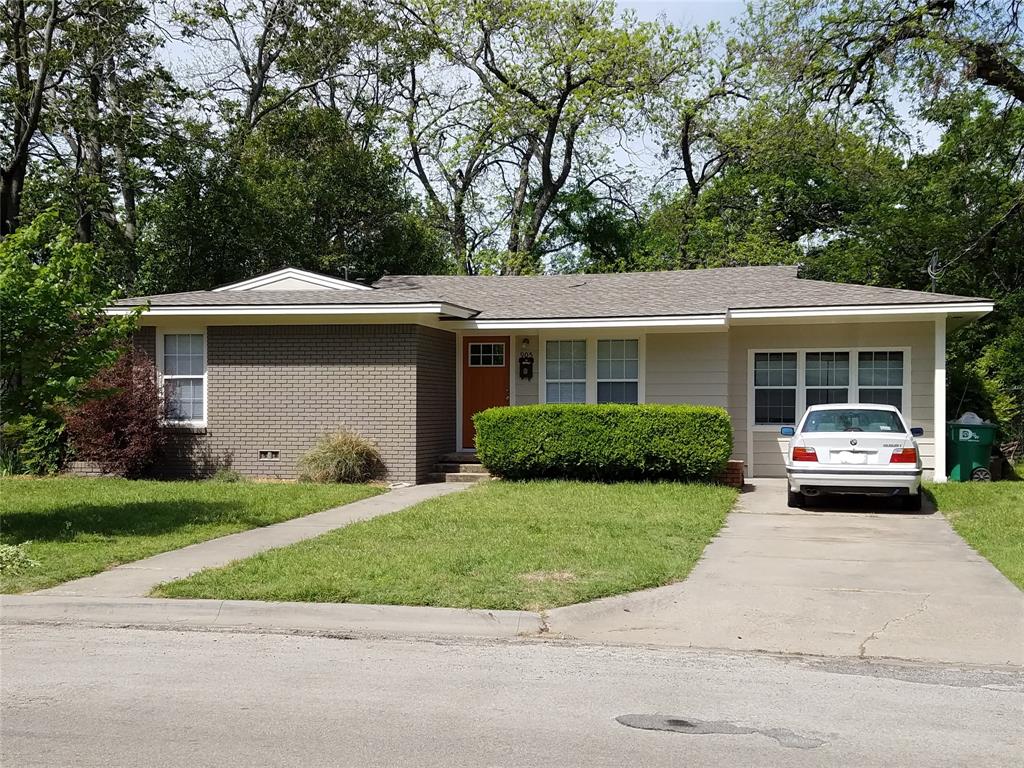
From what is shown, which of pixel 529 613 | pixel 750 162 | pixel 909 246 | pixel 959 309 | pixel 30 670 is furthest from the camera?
pixel 750 162

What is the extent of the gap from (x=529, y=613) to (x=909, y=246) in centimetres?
2352

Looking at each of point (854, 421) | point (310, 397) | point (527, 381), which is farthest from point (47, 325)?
point (854, 421)

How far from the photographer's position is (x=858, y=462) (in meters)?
12.7

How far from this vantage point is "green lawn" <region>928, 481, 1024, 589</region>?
9219 millimetres

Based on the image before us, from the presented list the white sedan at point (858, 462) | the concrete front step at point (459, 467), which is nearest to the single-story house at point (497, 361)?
the concrete front step at point (459, 467)

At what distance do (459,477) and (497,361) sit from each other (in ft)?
8.86

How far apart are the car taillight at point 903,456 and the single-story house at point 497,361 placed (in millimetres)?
3748

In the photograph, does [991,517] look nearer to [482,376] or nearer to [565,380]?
[565,380]

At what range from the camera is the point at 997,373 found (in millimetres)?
20609

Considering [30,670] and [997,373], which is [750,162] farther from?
[30,670]

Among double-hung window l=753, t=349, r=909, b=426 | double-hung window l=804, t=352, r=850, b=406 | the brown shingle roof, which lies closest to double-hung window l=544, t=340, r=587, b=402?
the brown shingle roof

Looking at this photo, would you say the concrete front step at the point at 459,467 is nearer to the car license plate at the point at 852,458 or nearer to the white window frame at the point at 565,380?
the white window frame at the point at 565,380

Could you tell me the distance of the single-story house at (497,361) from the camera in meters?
16.0

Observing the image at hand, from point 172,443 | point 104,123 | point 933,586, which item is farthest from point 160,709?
point 104,123
